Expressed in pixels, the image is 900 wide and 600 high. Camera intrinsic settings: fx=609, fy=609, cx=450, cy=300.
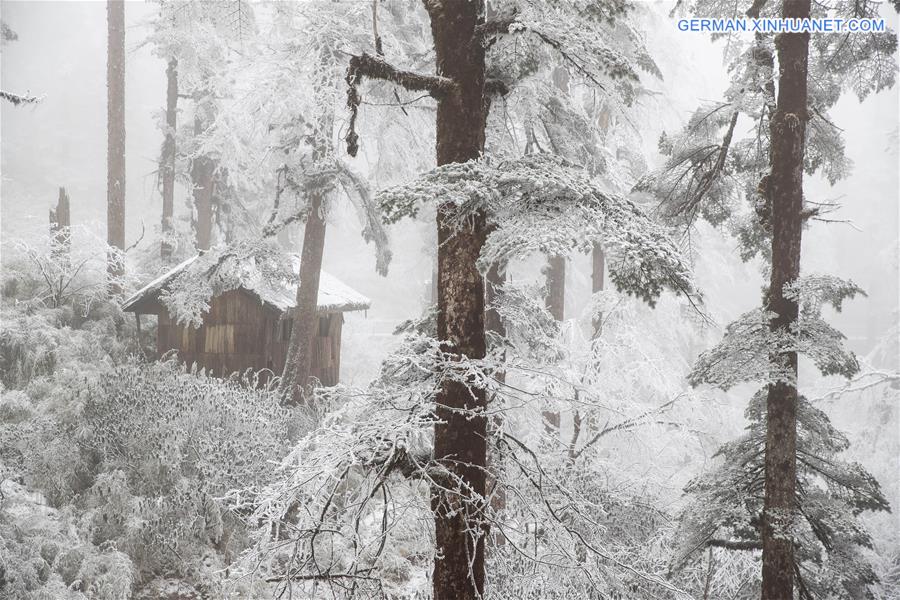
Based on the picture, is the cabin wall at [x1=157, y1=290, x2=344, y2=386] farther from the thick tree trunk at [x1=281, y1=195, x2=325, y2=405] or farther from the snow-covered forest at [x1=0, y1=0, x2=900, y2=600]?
the thick tree trunk at [x1=281, y1=195, x2=325, y2=405]

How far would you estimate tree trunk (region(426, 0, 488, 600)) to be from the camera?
12.3 ft

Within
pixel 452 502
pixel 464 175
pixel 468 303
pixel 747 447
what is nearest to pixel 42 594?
pixel 452 502

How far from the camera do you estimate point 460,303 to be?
12.6ft

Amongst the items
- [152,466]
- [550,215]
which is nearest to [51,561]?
[152,466]

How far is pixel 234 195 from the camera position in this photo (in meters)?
20.5

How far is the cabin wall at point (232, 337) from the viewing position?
1375 cm

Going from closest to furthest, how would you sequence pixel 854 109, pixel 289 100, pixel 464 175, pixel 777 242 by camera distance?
pixel 464 175, pixel 777 242, pixel 289 100, pixel 854 109

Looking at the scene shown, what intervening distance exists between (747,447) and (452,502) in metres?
4.00

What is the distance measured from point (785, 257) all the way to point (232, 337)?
11761mm

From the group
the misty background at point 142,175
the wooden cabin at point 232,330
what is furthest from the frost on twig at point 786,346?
the misty background at point 142,175

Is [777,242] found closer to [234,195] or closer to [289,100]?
[289,100]

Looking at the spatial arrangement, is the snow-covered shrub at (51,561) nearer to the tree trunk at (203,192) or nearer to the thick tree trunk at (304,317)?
the thick tree trunk at (304,317)

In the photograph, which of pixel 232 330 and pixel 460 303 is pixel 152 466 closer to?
pixel 460 303

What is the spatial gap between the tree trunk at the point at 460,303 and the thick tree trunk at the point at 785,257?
9.48 feet
